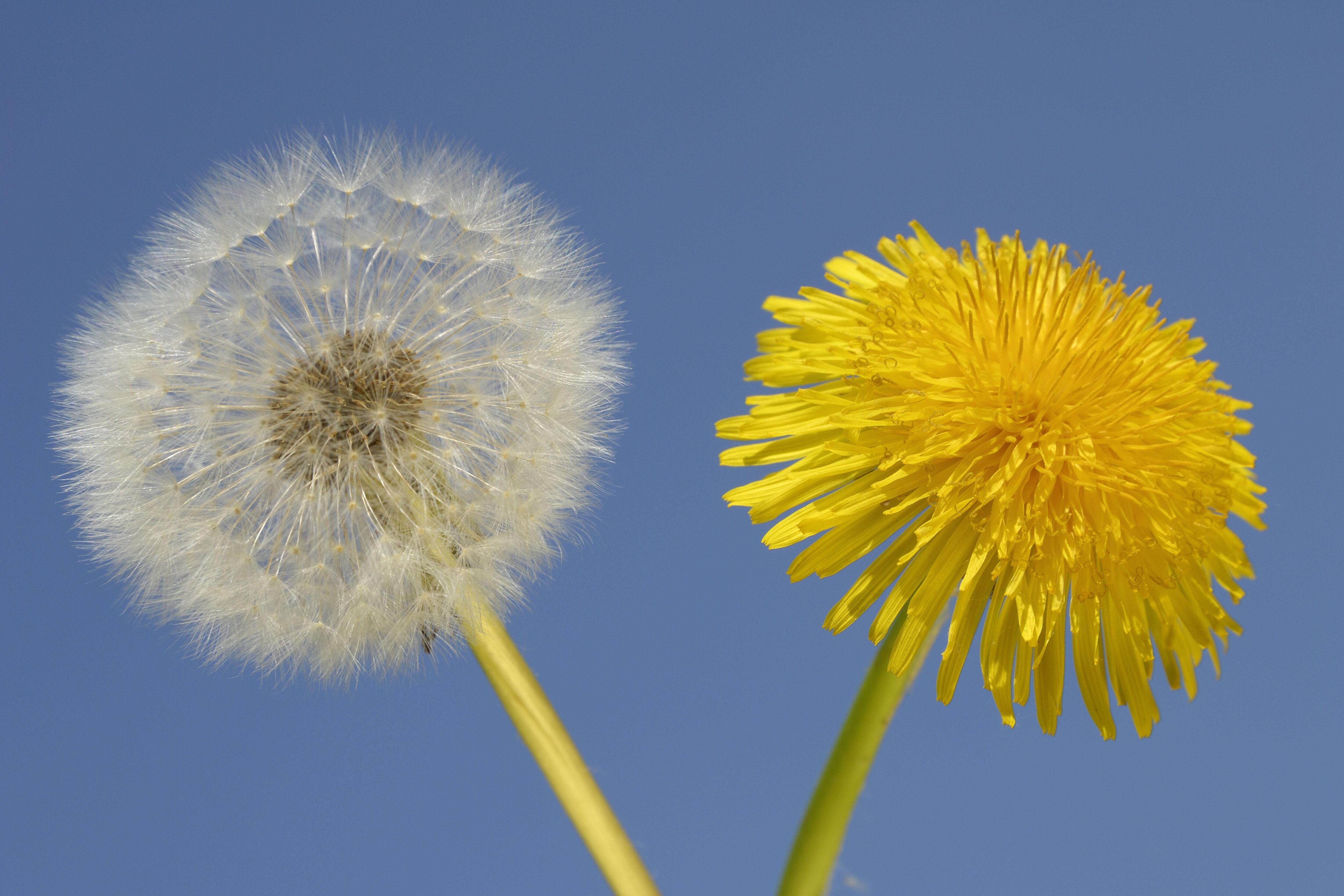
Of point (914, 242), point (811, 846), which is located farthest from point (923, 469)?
point (811, 846)

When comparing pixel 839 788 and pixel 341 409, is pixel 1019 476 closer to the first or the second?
pixel 839 788

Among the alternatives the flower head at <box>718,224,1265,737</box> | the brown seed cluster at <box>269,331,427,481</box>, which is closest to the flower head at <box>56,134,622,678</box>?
the brown seed cluster at <box>269,331,427,481</box>

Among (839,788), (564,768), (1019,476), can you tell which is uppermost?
(564,768)

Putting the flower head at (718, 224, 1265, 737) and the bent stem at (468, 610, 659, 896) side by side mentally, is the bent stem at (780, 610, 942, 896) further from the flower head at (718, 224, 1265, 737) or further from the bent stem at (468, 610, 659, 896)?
the bent stem at (468, 610, 659, 896)

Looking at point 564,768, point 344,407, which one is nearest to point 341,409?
point 344,407

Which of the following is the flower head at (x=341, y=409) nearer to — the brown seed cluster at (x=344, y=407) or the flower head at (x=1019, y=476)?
the brown seed cluster at (x=344, y=407)

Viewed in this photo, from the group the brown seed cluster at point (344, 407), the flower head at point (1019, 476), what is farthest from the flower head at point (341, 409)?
the flower head at point (1019, 476)

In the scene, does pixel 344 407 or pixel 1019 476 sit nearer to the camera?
pixel 1019 476
